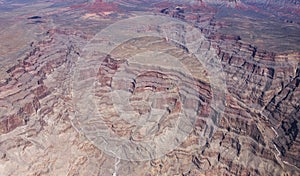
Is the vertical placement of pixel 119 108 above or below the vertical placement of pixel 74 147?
above

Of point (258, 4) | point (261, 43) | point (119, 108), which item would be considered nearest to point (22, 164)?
point (119, 108)

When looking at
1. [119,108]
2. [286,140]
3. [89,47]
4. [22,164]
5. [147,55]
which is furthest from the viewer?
[89,47]

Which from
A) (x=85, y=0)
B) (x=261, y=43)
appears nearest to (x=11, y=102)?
(x=261, y=43)

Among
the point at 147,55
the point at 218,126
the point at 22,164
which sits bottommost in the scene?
the point at 22,164

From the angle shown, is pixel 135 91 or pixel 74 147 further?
pixel 135 91

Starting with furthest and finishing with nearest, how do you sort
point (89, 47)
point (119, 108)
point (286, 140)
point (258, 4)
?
point (258, 4), point (89, 47), point (119, 108), point (286, 140)

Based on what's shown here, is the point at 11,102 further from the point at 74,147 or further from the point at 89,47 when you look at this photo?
the point at 89,47

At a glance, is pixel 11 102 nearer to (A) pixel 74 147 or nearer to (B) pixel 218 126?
(A) pixel 74 147
